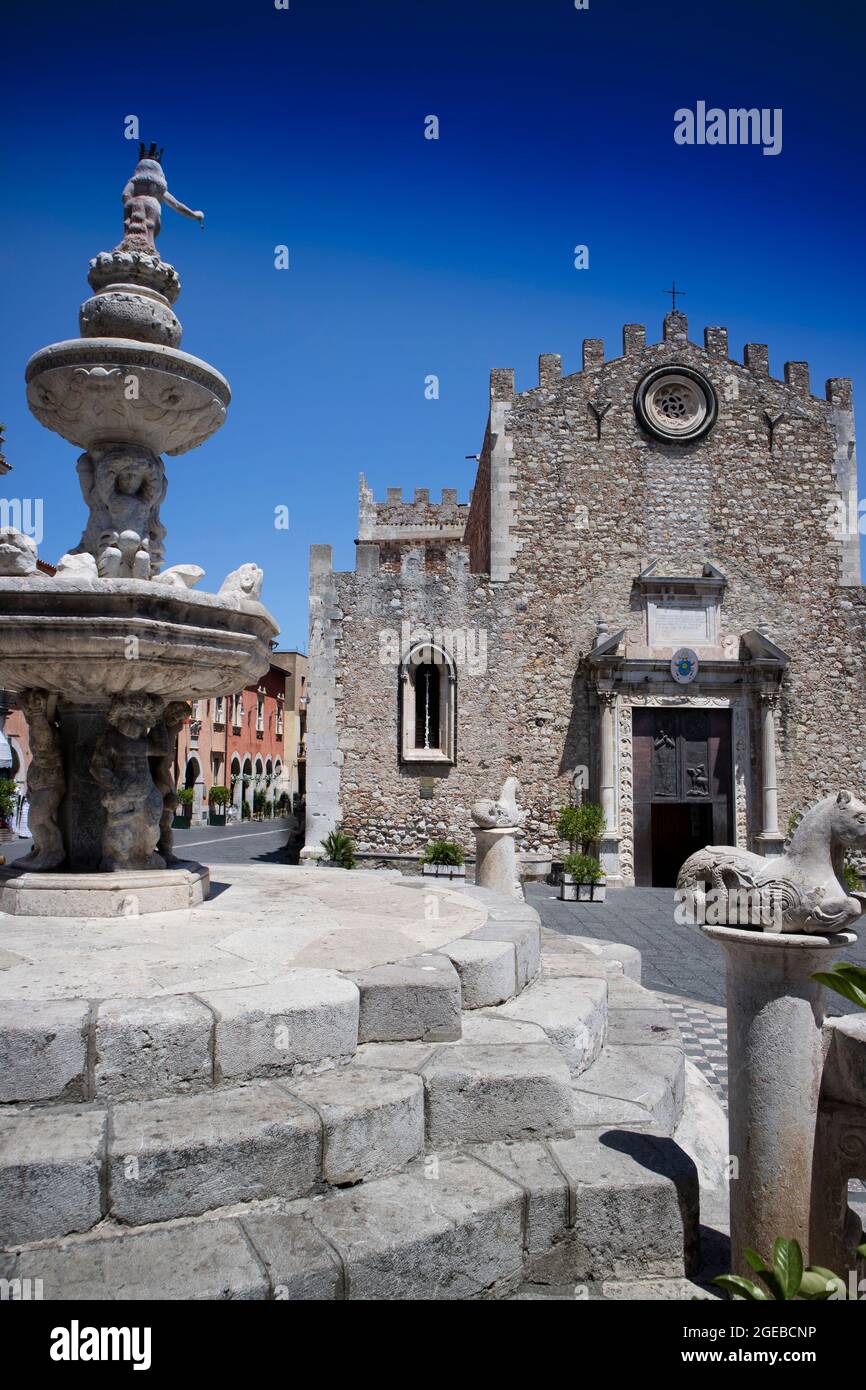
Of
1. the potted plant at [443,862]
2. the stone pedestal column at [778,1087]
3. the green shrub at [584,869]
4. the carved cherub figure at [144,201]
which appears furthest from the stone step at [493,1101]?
the potted plant at [443,862]

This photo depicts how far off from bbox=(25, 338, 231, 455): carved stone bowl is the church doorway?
12.4 metres

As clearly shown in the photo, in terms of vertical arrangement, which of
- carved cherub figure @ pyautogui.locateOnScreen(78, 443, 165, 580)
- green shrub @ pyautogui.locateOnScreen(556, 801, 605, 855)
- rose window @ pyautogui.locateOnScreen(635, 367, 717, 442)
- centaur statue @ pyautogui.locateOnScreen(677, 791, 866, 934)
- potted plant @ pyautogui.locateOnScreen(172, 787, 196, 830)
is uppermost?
rose window @ pyautogui.locateOnScreen(635, 367, 717, 442)

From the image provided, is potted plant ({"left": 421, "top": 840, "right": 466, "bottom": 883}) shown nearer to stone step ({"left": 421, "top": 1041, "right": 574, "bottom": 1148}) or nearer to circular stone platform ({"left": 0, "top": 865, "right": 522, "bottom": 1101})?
Result: circular stone platform ({"left": 0, "top": 865, "right": 522, "bottom": 1101})

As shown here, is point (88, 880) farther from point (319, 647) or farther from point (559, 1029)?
point (319, 647)

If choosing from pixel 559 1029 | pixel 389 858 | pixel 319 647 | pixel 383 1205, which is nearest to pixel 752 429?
pixel 319 647

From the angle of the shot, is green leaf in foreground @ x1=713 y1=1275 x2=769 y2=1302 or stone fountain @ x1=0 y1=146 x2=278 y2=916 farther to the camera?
stone fountain @ x1=0 y1=146 x2=278 y2=916

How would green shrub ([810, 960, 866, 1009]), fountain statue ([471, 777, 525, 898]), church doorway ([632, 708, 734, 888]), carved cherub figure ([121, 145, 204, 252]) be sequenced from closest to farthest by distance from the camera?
1. green shrub ([810, 960, 866, 1009])
2. carved cherub figure ([121, 145, 204, 252])
3. fountain statue ([471, 777, 525, 898])
4. church doorway ([632, 708, 734, 888])

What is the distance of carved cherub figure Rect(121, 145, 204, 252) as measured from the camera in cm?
553

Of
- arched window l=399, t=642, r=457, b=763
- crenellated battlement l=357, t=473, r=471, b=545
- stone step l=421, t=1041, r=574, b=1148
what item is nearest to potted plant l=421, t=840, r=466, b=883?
arched window l=399, t=642, r=457, b=763

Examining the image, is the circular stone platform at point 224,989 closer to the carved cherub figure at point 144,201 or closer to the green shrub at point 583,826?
the carved cherub figure at point 144,201

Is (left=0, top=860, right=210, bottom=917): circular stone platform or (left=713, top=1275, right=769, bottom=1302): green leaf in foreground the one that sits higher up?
(left=0, top=860, right=210, bottom=917): circular stone platform

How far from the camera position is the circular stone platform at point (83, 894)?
4379 mm

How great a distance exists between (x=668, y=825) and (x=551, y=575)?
5319 mm

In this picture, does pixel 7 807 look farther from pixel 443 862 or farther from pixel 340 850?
pixel 443 862
